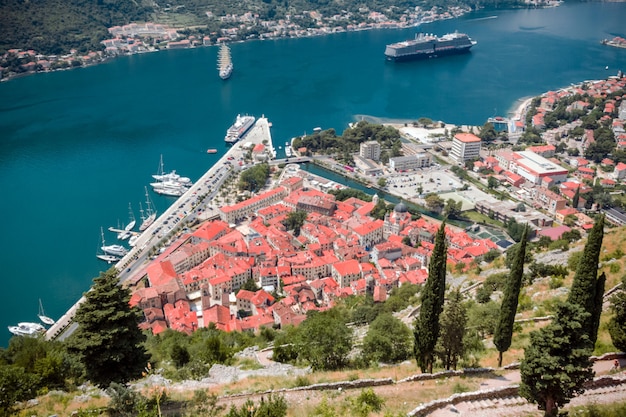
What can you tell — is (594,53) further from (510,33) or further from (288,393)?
(288,393)

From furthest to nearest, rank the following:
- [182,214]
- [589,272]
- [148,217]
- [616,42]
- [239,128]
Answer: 1. [616,42]
2. [239,128]
3. [182,214]
4. [148,217]
5. [589,272]

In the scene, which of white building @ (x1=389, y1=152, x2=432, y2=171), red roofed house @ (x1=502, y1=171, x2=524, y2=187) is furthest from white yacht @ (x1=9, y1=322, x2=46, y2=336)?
red roofed house @ (x1=502, y1=171, x2=524, y2=187)

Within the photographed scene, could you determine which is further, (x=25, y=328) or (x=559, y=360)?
(x=25, y=328)

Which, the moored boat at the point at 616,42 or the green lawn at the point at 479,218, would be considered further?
the moored boat at the point at 616,42

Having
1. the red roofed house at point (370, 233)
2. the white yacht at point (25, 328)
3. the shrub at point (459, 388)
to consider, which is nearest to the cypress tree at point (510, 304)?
the shrub at point (459, 388)

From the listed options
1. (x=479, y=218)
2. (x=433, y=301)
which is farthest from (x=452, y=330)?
(x=479, y=218)

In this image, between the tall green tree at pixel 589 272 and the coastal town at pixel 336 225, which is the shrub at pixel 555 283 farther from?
the coastal town at pixel 336 225

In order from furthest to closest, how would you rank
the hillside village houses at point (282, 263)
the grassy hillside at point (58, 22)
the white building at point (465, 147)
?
the grassy hillside at point (58, 22), the white building at point (465, 147), the hillside village houses at point (282, 263)

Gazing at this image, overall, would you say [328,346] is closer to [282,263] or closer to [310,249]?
[282,263]
